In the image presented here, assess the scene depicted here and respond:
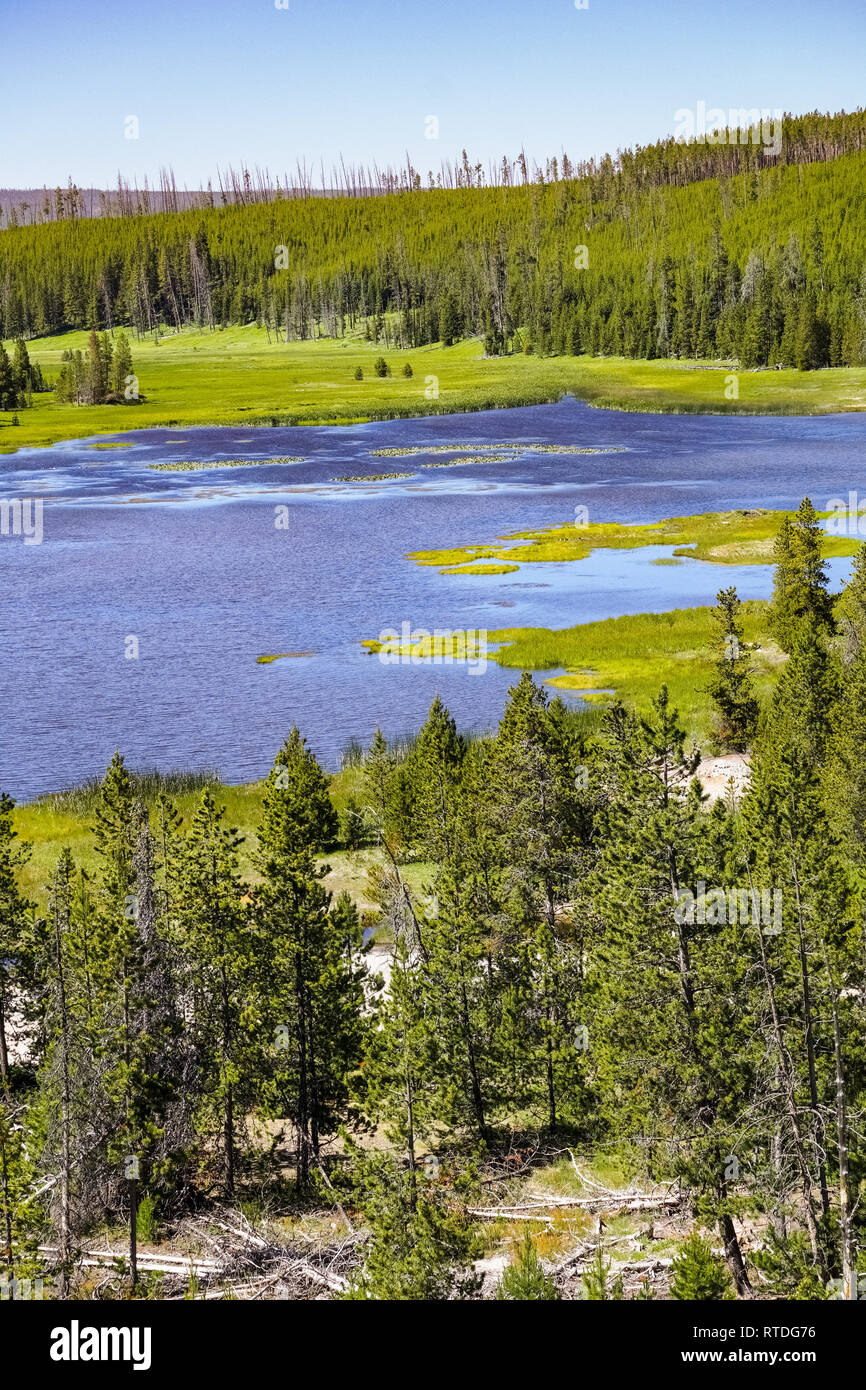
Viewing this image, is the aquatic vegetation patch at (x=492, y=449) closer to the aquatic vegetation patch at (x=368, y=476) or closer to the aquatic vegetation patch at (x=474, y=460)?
the aquatic vegetation patch at (x=474, y=460)

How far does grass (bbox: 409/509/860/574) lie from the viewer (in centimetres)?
8781

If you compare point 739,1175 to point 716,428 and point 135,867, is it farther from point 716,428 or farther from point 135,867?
point 716,428

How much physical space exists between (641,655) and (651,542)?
93.5 feet

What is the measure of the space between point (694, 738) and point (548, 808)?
20.2 meters

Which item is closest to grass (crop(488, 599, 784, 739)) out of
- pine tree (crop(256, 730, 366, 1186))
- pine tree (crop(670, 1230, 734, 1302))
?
pine tree (crop(256, 730, 366, 1186))

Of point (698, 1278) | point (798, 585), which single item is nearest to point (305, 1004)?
point (698, 1278)

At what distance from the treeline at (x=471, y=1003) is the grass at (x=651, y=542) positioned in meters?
43.6

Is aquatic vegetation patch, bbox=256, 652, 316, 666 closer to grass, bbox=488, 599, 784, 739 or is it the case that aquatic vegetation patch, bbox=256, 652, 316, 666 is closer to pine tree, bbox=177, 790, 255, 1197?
grass, bbox=488, 599, 784, 739

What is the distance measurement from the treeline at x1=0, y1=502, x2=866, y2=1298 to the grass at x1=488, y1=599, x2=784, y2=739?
50.8 ft

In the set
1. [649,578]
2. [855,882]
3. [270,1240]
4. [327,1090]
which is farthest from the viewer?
[649,578]

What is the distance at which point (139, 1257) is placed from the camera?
25.7m


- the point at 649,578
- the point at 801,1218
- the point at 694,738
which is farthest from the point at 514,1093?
the point at 649,578

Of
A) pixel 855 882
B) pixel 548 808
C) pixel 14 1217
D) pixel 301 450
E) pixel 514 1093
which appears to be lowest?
pixel 514 1093

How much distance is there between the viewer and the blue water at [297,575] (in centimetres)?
5919
